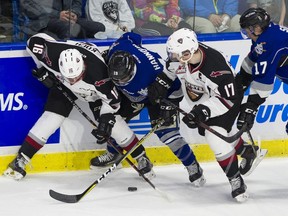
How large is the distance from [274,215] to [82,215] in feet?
3.61

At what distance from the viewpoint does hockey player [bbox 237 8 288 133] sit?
4824mm

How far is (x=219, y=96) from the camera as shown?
15.8ft

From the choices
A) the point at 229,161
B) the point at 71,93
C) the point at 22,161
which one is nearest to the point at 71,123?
the point at 71,93

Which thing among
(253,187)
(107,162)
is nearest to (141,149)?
(107,162)

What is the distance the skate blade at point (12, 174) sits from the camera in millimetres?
5242

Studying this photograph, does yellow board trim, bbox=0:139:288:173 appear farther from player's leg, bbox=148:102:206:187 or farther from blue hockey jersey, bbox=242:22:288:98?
blue hockey jersey, bbox=242:22:288:98

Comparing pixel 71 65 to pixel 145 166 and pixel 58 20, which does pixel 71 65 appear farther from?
pixel 145 166

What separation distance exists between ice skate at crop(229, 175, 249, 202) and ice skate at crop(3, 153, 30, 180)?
130 cm

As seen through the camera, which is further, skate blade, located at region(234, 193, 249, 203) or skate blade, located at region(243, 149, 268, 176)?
skate blade, located at region(243, 149, 268, 176)

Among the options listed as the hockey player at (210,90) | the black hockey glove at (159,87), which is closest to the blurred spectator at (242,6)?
the hockey player at (210,90)

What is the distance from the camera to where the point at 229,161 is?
4.90 m

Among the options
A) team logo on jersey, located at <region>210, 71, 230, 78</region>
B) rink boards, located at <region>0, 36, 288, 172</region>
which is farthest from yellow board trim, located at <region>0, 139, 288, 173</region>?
team logo on jersey, located at <region>210, 71, 230, 78</region>

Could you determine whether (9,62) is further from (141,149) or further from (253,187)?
(253,187)

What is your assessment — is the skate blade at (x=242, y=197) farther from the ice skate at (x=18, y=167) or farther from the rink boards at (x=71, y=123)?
the ice skate at (x=18, y=167)
